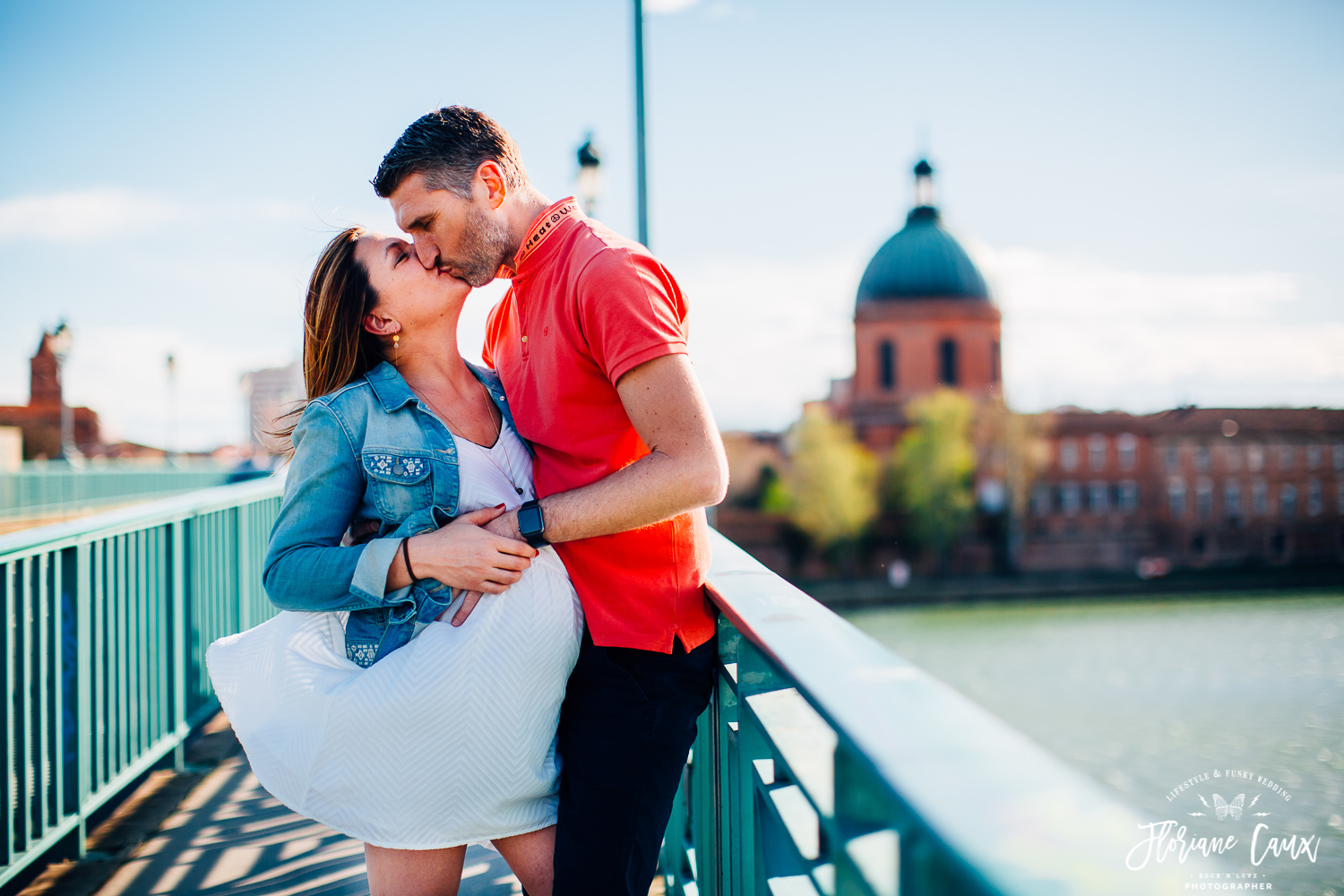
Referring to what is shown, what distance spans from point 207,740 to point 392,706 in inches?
117

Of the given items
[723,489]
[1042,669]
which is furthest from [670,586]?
[1042,669]

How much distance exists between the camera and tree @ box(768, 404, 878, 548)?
4706cm

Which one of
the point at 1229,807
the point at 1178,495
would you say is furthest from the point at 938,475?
the point at 1229,807

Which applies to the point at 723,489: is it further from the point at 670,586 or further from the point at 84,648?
the point at 84,648

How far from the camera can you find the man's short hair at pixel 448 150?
1.82 m

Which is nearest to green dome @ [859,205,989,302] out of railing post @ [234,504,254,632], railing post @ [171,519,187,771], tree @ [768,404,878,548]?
tree @ [768,404,878,548]

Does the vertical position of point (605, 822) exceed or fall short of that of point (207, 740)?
it exceeds it

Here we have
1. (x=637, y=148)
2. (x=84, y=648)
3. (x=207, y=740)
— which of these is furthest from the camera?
(x=637, y=148)

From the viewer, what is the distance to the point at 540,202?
1.93 meters

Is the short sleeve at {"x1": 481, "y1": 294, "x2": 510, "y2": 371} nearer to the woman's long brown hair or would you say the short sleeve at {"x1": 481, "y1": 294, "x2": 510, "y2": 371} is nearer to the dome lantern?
the woman's long brown hair

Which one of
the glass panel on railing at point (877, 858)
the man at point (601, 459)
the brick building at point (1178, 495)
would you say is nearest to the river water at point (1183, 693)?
the brick building at point (1178, 495)

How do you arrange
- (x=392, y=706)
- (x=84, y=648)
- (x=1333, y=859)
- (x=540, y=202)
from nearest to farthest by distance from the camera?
1. (x=392, y=706)
2. (x=540, y=202)
3. (x=84, y=648)
4. (x=1333, y=859)

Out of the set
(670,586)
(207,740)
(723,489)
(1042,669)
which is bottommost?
(1042,669)

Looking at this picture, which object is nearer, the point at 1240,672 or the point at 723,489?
the point at 723,489
